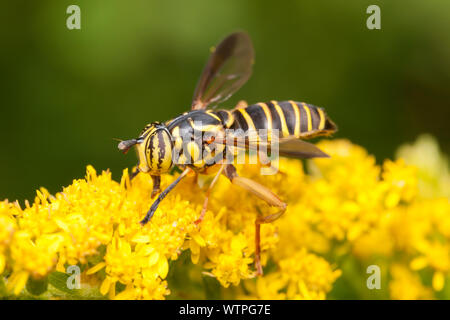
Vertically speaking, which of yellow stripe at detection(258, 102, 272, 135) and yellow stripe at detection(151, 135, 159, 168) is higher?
yellow stripe at detection(258, 102, 272, 135)

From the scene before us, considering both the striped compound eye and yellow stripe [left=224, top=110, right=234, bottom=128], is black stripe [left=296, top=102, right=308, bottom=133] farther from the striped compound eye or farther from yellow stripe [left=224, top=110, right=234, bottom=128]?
the striped compound eye

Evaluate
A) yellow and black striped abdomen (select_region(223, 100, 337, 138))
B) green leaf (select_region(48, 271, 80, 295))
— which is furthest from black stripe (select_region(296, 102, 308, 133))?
green leaf (select_region(48, 271, 80, 295))

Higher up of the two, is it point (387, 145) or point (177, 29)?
point (177, 29)

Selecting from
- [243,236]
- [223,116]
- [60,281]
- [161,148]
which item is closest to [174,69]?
[223,116]
